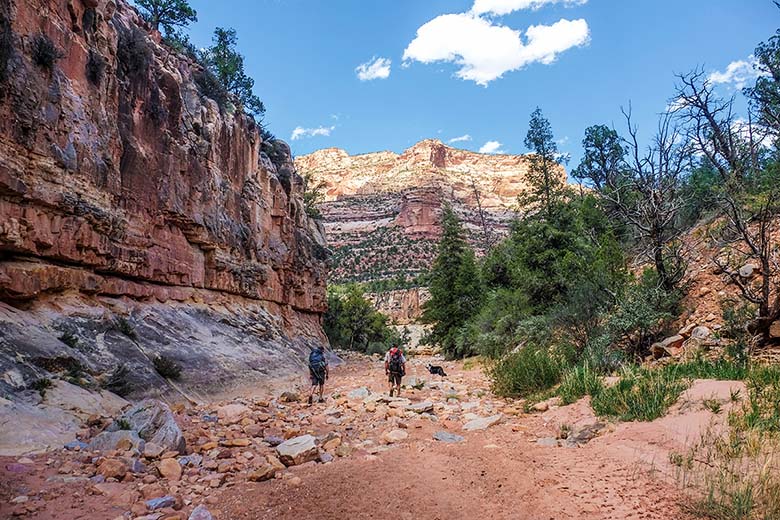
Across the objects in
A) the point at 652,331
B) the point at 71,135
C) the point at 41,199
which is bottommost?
the point at 652,331

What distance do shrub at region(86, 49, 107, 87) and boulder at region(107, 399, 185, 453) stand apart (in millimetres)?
9467

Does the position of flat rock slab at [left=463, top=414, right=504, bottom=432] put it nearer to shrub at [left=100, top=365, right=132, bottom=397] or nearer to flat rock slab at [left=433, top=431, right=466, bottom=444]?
flat rock slab at [left=433, top=431, right=466, bottom=444]

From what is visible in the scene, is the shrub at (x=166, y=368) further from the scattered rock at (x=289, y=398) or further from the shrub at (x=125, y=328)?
the scattered rock at (x=289, y=398)

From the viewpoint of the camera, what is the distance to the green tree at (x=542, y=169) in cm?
2347

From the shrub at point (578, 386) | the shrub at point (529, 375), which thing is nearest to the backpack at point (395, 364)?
the shrub at point (529, 375)

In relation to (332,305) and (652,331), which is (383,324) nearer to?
(332,305)

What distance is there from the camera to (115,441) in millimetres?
5605

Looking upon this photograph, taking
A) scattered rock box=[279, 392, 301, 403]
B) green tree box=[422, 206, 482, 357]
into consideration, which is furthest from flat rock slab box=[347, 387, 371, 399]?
green tree box=[422, 206, 482, 357]

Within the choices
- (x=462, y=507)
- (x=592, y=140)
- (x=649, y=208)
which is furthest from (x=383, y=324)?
(x=462, y=507)

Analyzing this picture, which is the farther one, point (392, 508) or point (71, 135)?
point (71, 135)

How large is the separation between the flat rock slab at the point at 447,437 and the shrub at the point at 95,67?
12.5 m

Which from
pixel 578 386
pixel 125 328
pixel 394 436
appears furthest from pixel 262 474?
pixel 125 328

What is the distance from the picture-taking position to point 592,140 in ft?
105

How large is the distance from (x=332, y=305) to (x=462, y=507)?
113 ft
